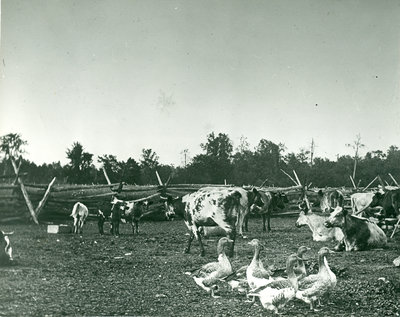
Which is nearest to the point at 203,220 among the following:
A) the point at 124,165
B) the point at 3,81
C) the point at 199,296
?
the point at 124,165

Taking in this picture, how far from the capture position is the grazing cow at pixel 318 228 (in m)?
7.09

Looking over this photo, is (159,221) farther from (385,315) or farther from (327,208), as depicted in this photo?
(385,315)

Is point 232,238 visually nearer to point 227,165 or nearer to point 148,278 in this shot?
point 227,165

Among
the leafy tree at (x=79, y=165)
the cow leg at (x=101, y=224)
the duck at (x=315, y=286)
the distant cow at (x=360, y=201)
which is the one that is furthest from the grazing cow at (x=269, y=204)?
the cow leg at (x=101, y=224)

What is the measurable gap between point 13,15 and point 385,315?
5072 mm

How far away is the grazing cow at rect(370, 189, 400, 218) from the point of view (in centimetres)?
745

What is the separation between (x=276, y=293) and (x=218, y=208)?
2097 mm

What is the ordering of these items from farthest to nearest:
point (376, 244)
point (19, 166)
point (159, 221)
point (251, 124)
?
point (159, 221)
point (376, 244)
point (19, 166)
point (251, 124)

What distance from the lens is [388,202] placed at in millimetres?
7918

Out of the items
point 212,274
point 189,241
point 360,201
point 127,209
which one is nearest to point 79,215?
point 127,209

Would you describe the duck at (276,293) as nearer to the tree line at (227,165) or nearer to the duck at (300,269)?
the duck at (300,269)

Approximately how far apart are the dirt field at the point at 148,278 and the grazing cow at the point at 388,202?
92 cm

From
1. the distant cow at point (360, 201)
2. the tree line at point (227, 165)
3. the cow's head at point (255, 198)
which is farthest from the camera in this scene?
the distant cow at point (360, 201)

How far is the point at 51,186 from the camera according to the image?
23.6ft
